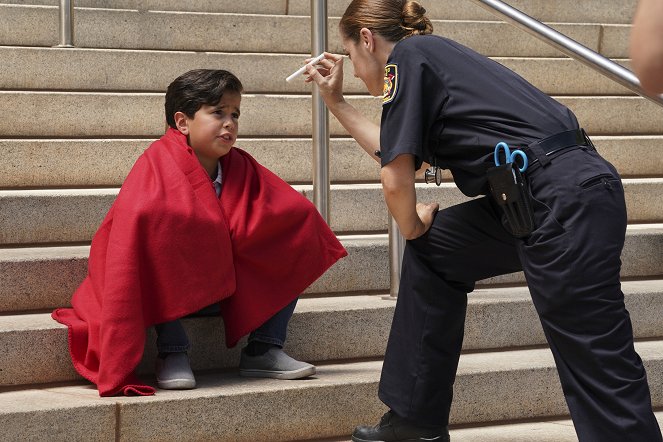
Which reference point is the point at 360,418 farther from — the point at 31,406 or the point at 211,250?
the point at 31,406

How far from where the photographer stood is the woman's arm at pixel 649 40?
1.09m

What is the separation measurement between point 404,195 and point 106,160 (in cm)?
176

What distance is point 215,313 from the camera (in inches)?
129

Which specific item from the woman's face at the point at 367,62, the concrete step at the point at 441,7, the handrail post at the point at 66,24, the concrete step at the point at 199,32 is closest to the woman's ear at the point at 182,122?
the woman's face at the point at 367,62

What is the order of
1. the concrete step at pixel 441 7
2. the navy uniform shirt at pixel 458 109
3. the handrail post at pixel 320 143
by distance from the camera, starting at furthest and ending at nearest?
1. the concrete step at pixel 441 7
2. the handrail post at pixel 320 143
3. the navy uniform shirt at pixel 458 109

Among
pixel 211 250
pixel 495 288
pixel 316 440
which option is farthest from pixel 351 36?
pixel 495 288

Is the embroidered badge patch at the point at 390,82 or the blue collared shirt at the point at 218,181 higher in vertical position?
the embroidered badge patch at the point at 390,82

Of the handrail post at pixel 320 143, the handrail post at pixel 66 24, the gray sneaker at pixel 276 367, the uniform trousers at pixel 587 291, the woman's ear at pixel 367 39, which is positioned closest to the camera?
the uniform trousers at pixel 587 291

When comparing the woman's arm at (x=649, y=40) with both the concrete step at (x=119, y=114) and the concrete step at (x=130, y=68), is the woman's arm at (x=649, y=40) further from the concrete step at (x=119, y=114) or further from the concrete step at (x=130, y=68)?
the concrete step at (x=130, y=68)

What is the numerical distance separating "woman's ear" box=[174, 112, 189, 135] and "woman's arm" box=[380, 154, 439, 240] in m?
0.90

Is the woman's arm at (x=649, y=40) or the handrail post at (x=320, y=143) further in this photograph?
the handrail post at (x=320, y=143)

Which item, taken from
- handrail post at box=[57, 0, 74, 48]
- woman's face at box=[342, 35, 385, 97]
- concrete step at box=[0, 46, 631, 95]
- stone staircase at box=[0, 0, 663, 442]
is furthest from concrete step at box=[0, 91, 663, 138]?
woman's face at box=[342, 35, 385, 97]

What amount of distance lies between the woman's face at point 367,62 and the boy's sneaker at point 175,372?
2.98 feet

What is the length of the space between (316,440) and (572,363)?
0.94 m
